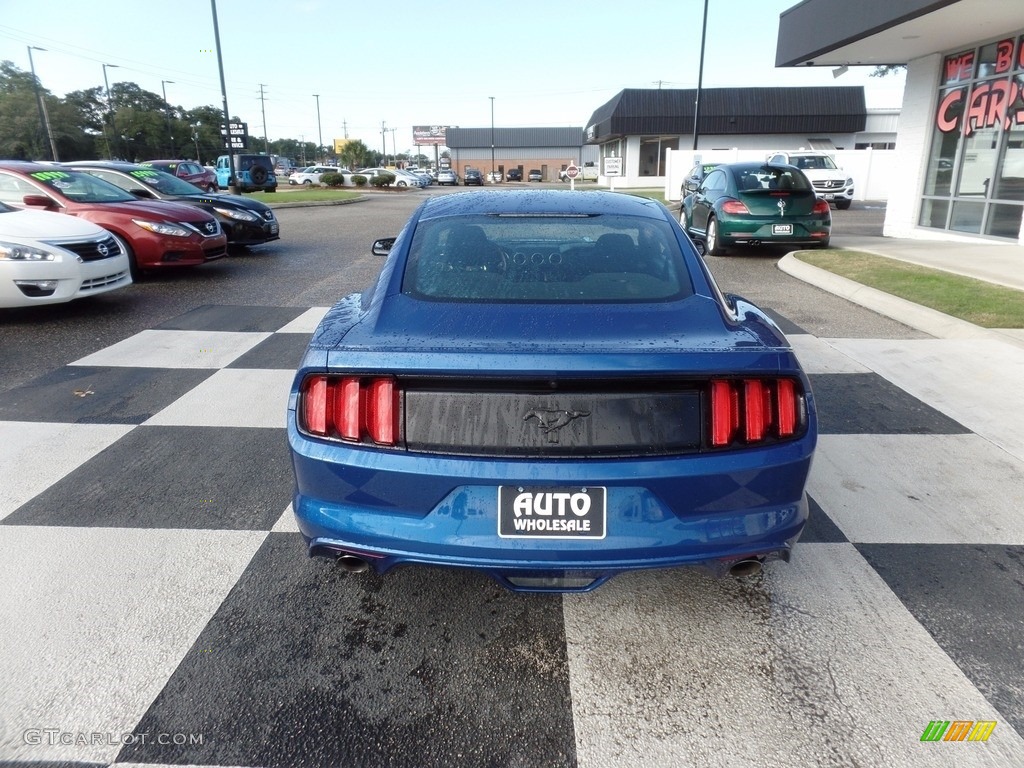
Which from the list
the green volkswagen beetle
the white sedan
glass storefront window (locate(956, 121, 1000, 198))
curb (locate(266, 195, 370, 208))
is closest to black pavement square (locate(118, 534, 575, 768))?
the white sedan

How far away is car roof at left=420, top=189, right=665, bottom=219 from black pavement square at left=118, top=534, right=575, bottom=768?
167 centimetres

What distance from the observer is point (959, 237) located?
13172 mm

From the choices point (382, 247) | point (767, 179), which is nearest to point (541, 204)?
point (382, 247)

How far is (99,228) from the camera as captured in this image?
742 cm

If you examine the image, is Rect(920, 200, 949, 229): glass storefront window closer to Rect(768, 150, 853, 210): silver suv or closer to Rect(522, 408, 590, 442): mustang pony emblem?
Rect(768, 150, 853, 210): silver suv

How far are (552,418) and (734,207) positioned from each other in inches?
400

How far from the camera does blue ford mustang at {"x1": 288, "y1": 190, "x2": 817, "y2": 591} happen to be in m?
2.05

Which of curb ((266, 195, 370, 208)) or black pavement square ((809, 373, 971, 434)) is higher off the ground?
curb ((266, 195, 370, 208))

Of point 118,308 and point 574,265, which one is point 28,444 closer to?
point 574,265

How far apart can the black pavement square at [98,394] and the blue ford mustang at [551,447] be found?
2.90 metres

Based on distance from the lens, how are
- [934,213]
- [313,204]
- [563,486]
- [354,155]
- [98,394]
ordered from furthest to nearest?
[354,155]
[313,204]
[934,213]
[98,394]
[563,486]

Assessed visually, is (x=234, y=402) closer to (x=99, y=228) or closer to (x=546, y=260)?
(x=546, y=260)

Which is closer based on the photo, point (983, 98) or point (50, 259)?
point (50, 259)

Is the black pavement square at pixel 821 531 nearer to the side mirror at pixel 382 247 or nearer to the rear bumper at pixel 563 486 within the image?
the rear bumper at pixel 563 486
